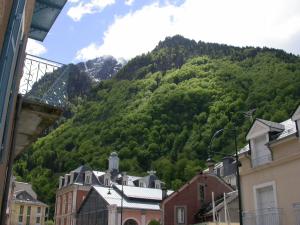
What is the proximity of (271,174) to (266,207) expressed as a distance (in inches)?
57.7

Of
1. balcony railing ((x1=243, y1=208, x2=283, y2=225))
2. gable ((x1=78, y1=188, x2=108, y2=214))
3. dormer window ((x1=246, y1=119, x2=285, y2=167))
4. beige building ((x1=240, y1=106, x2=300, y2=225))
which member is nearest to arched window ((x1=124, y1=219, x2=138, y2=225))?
gable ((x1=78, y1=188, x2=108, y2=214))

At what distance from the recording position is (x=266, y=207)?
18.2 m

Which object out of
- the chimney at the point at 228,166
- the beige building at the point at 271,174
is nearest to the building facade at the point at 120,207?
the chimney at the point at 228,166

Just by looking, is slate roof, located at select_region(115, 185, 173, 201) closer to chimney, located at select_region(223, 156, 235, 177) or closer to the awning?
chimney, located at select_region(223, 156, 235, 177)

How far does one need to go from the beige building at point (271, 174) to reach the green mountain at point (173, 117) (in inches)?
2639

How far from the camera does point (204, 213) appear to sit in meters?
40.7

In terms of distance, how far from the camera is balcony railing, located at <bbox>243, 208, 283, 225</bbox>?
17.0 m

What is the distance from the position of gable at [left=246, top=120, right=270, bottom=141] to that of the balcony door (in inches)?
94.0

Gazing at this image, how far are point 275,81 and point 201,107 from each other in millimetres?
27232

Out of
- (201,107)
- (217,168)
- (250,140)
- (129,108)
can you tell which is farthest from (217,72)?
(250,140)

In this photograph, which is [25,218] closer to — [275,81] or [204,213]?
[204,213]

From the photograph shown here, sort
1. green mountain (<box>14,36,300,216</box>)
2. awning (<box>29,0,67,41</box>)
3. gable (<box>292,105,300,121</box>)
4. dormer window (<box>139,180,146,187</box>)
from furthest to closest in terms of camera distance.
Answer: green mountain (<box>14,36,300,216</box>), dormer window (<box>139,180,146,187</box>), gable (<box>292,105,300,121</box>), awning (<box>29,0,67,41</box>)

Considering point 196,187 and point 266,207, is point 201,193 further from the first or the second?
point 266,207

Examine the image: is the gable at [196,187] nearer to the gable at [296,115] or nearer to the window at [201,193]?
the window at [201,193]
